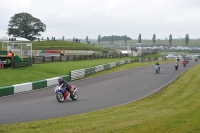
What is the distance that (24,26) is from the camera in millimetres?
104188

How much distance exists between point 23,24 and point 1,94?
283 feet

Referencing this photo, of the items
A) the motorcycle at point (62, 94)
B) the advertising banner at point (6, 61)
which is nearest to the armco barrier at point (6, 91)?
the motorcycle at point (62, 94)

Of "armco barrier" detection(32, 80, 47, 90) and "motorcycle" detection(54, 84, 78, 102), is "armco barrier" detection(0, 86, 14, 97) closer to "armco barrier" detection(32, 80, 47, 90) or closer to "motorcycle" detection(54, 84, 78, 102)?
"armco barrier" detection(32, 80, 47, 90)

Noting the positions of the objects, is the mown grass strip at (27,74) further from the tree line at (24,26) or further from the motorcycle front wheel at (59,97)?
the tree line at (24,26)

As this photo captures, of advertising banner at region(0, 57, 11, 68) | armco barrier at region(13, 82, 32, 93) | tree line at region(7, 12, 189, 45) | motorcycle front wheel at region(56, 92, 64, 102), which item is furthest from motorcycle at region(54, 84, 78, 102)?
tree line at region(7, 12, 189, 45)

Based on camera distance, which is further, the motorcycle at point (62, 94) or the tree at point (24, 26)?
the tree at point (24, 26)

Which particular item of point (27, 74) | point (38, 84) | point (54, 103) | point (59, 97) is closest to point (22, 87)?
point (38, 84)

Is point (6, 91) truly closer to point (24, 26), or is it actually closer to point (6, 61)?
point (6, 61)

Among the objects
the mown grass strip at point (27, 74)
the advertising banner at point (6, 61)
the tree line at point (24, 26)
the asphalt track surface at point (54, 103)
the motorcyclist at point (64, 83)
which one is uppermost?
the tree line at point (24, 26)

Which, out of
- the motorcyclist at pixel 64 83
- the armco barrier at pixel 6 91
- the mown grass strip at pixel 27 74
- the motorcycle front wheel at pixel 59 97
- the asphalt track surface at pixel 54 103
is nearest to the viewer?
the asphalt track surface at pixel 54 103

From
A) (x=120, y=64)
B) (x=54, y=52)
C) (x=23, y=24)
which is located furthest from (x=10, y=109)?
(x=23, y=24)

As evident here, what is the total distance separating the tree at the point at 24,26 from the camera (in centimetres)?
10338

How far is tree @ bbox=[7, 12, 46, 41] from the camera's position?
10338 centimetres

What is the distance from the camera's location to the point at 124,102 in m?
18.7
